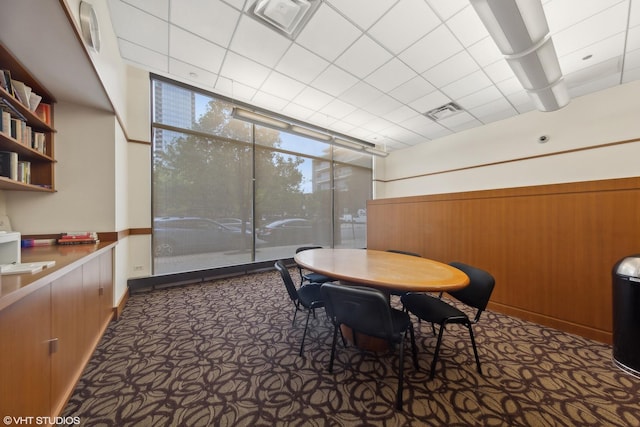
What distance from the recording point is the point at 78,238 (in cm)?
231

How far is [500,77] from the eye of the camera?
336 centimetres

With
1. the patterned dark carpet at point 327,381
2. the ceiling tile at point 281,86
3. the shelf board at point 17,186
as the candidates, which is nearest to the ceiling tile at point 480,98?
the ceiling tile at point 281,86

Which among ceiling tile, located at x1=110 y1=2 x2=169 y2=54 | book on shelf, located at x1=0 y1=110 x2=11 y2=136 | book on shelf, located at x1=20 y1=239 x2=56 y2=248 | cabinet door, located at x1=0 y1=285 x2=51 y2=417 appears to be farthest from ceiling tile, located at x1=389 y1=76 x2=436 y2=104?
book on shelf, located at x1=20 y1=239 x2=56 y2=248

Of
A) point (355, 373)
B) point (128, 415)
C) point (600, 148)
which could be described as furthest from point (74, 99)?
point (600, 148)

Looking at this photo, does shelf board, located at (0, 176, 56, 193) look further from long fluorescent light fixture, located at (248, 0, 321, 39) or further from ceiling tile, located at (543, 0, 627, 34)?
ceiling tile, located at (543, 0, 627, 34)

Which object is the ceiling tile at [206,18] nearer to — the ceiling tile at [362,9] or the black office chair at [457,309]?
the ceiling tile at [362,9]

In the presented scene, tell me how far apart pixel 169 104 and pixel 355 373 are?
185 inches

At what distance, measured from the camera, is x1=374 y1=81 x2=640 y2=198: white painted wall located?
3.53m

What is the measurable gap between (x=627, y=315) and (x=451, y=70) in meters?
3.32

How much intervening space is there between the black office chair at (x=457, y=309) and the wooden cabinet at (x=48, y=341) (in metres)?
2.43

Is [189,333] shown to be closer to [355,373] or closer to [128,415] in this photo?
[128,415]

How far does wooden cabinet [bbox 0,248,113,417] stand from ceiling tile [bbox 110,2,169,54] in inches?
99.9

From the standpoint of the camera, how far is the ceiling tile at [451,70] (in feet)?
9.72

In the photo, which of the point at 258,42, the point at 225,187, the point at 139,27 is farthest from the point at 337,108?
the point at 139,27
